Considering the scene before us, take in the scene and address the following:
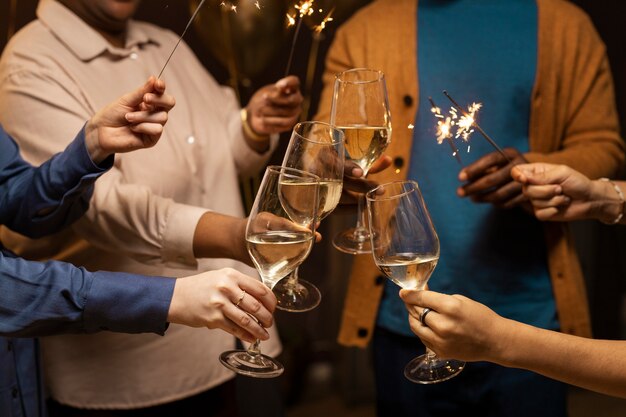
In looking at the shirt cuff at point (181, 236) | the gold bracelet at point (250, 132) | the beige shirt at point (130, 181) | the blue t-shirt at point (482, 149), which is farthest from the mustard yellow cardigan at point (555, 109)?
the shirt cuff at point (181, 236)

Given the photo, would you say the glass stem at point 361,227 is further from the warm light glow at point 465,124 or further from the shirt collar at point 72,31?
the shirt collar at point 72,31

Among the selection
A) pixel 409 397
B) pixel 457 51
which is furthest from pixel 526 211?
pixel 409 397

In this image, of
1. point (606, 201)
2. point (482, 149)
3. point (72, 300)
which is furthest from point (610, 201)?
point (72, 300)

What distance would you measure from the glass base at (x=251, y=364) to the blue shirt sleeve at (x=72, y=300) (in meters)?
0.12

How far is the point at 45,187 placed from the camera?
1.36 metres

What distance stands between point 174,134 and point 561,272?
89cm

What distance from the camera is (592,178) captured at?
1.67 meters

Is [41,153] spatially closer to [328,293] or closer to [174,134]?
[174,134]

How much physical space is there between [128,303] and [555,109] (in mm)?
995

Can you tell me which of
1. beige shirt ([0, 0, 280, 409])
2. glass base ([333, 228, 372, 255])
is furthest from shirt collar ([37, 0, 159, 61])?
glass base ([333, 228, 372, 255])

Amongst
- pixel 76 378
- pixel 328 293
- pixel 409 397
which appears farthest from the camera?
pixel 328 293

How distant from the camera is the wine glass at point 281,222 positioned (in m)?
1.09

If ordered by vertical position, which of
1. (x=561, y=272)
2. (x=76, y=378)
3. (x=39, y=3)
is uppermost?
(x=39, y=3)

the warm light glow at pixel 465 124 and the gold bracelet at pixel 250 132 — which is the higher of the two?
the warm light glow at pixel 465 124
